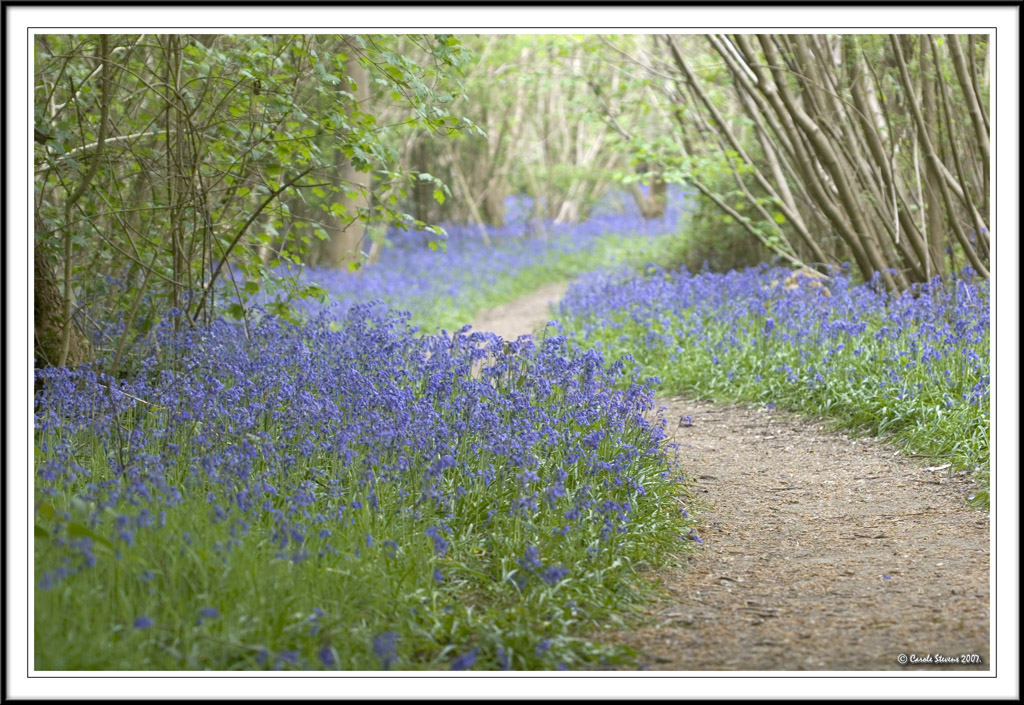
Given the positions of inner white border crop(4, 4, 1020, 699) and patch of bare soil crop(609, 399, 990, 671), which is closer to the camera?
inner white border crop(4, 4, 1020, 699)

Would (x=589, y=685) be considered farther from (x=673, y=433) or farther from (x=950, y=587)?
(x=673, y=433)

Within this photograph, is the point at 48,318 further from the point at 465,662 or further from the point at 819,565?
the point at 819,565

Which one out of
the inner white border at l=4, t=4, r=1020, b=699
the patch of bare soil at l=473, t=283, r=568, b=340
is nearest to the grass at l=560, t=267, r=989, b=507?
the patch of bare soil at l=473, t=283, r=568, b=340

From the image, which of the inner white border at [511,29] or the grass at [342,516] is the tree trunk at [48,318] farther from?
the inner white border at [511,29]

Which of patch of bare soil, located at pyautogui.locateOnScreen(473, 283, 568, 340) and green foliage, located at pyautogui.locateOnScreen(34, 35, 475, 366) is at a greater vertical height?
green foliage, located at pyautogui.locateOnScreen(34, 35, 475, 366)

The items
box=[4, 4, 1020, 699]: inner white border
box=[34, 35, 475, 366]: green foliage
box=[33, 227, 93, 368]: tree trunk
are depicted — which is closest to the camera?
box=[4, 4, 1020, 699]: inner white border

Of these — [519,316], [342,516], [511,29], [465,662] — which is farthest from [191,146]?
[519,316]

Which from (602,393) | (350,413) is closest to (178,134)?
(350,413)

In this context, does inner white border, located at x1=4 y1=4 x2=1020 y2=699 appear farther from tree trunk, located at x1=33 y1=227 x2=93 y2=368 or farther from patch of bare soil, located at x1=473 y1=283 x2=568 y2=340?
patch of bare soil, located at x1=473 y1=283 x2=568 y2=340

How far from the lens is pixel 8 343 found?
344 centimetres

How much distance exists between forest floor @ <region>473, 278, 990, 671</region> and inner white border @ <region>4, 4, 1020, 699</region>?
0.18m

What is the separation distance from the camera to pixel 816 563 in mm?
4094

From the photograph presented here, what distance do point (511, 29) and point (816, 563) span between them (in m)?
2.66

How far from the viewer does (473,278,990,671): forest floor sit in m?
3.17
